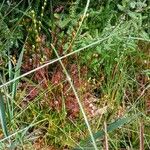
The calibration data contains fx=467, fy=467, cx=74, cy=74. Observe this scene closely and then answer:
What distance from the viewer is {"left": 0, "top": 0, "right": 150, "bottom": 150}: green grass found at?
6.85ft

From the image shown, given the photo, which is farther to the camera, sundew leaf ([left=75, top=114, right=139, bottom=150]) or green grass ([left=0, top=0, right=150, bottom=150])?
green grass ([left=0, top=0, right=150, bottom=150])

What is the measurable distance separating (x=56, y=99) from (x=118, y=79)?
334mm

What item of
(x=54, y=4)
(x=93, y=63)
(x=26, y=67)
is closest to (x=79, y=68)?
(x=93, y=63)

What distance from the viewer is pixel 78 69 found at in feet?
7.21

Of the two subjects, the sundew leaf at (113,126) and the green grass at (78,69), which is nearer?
the sundew leaf at (113,126)

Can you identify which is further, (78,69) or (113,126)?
(78,69)

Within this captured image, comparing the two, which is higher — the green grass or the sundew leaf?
the sundew leaf

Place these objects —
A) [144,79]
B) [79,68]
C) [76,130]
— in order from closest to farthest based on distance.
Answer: [76,130], [79,68], [144,79]

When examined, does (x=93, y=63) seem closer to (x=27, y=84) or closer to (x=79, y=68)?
(x=79, y=68)

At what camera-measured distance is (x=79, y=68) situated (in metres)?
2.21

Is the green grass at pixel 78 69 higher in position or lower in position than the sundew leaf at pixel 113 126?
lower

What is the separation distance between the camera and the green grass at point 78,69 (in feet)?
6.85

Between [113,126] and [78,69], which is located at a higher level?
[113,126]

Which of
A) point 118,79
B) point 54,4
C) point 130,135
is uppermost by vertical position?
point 54,4
